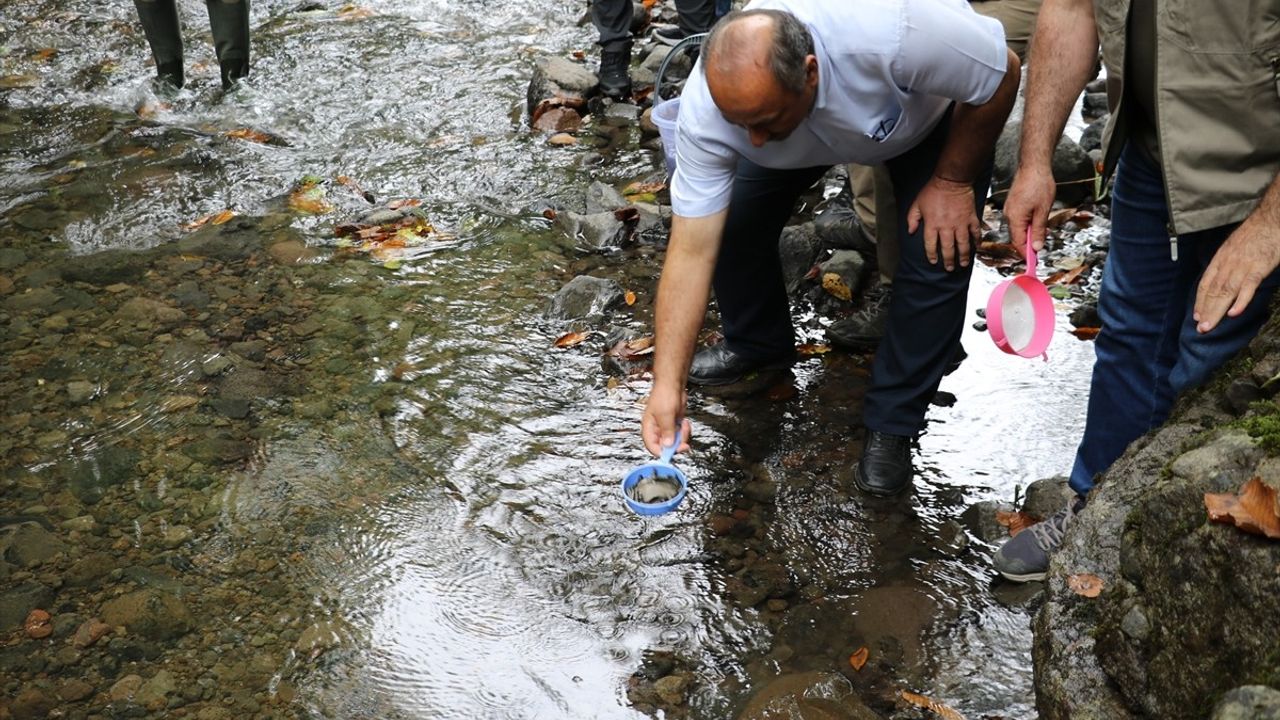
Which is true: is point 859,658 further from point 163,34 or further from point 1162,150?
point 163,34

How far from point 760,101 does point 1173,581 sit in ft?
4.75

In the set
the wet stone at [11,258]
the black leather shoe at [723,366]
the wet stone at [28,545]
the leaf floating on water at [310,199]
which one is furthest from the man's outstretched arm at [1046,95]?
Answer: the wet stone at [11,258]

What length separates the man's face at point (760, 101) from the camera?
271cm

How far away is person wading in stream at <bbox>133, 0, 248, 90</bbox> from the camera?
669 centimetres

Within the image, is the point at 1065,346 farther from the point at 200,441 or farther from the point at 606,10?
the point at 606,10

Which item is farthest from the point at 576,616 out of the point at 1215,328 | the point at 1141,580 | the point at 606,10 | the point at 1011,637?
the point at 606,10

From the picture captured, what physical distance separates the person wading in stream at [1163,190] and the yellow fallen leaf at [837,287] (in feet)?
5.46

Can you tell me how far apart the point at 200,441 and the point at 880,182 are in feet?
8.62

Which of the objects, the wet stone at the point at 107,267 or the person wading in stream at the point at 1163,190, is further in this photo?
the wet stone at the point at 107,267

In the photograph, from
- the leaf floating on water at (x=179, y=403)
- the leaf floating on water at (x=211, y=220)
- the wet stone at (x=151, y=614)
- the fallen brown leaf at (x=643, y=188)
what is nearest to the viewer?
the wet stone at (x=151, y=614)

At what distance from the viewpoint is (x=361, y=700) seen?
2838 millimetres

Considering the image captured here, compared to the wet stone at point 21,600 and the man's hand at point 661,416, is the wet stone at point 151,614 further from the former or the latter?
the man's hand at point 661,416

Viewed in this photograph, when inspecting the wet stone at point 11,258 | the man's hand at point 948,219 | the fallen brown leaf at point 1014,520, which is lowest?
the wet stone at point 11,258

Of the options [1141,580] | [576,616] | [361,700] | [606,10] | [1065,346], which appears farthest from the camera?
[606,10]
